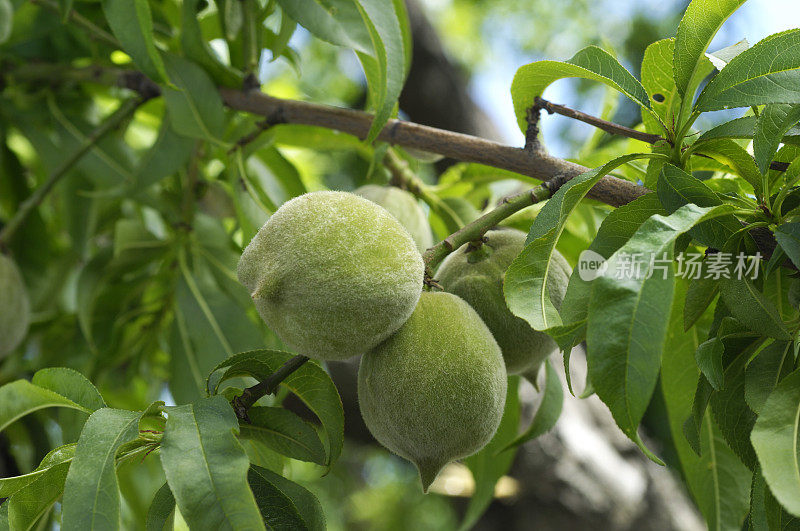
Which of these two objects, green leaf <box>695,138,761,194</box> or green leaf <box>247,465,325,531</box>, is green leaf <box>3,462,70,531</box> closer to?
green leaf <box>247,465,325,531</box>

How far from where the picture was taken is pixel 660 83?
2.55 ft

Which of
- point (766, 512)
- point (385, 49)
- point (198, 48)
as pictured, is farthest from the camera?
point (198, 48)

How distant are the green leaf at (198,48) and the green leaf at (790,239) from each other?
2.63ft

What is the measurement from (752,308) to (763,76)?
21cm

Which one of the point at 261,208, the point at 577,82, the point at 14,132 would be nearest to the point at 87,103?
the point at 14,132

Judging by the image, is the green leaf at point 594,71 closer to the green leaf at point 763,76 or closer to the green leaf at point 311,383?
the green leaf at point 763,76

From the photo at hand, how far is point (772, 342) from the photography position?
67 centimetres

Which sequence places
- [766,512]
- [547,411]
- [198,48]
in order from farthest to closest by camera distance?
[198,48]
[547,411]
[766,512]

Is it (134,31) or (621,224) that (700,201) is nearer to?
A: (621,224)

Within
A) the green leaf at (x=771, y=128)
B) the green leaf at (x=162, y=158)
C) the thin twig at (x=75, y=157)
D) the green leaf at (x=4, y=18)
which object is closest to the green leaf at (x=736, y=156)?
the green leaf at (x=771, y=128)

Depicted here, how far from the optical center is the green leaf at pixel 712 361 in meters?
0.62

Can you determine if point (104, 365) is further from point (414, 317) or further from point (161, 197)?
→ point (414, 317)

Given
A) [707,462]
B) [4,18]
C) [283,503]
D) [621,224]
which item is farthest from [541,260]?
[4,18]

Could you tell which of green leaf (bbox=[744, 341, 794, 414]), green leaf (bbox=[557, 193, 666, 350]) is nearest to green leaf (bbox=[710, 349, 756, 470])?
green leaf (bbox=[744, 341, 794, 414])
